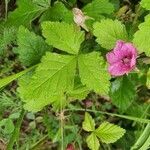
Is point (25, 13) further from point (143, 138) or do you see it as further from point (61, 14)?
point (143, 138)

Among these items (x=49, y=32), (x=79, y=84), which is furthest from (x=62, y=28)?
(x=79, y=84)

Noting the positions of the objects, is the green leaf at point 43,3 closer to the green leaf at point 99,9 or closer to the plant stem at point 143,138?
the green leaf at point 99,9

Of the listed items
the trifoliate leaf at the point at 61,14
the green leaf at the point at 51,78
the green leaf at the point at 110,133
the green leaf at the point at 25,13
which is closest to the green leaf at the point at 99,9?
the trifoliate leaf at the point at 61,14

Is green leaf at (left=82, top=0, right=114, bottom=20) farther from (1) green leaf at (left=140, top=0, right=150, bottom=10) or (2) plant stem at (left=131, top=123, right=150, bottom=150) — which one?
(2) plant stem at (left=131, top=123, right=150, bottom=150)

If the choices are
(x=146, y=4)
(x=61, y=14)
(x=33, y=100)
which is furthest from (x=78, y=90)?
(x=146, y=4)

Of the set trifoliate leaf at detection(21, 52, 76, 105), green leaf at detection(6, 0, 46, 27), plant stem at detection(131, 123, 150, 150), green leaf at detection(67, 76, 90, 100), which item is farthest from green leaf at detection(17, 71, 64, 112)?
plant stem at detection(131, 123, 150, 150)

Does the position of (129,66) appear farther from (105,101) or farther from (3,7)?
(3,7)
